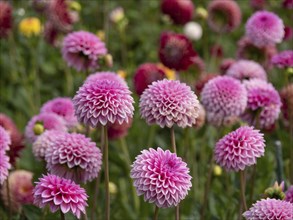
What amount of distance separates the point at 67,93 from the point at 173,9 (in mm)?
846

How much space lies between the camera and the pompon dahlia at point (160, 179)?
65.0 inches

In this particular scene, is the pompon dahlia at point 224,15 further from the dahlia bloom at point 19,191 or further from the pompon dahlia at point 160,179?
the pompon dahlia at point 160,179

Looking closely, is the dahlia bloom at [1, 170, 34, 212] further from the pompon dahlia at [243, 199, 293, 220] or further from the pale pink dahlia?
the pompon dahlia at [243, 199, 293, 220]

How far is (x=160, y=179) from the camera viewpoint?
1655mm

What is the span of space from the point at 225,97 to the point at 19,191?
792 millimetres

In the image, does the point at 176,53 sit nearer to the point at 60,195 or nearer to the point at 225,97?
the point at 225,97

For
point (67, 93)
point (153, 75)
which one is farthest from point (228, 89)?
point (67, 93)

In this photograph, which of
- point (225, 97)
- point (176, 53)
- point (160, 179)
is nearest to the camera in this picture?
point (160, 179)

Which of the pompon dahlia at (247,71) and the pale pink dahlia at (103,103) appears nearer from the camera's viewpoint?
the pale pink dahlia at (103,103)

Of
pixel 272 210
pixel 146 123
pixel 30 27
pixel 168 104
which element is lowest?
pixel 272 210

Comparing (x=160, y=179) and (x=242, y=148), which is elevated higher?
(x=242, y=148)

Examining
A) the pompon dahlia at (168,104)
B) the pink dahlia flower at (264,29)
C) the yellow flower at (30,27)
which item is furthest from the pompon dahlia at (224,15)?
the pompon dahlia at (168,104)

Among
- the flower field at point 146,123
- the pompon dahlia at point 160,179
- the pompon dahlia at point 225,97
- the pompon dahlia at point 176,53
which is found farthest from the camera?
the pompon dahlia at point 176,53

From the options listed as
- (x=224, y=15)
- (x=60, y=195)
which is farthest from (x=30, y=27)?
(x=60, y=195)
